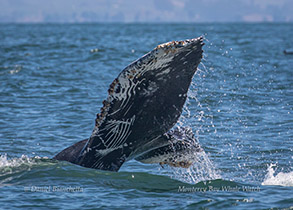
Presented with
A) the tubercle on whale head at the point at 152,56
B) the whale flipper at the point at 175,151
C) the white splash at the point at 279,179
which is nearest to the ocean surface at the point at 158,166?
the white splash at the point at 279,179

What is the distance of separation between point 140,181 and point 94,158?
1.54 m

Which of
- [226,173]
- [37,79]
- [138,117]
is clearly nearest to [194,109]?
[226,173]

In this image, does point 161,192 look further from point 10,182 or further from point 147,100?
point 10,182

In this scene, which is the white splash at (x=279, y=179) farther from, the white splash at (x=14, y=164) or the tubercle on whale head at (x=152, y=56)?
the white splash at (x=14, y=164)

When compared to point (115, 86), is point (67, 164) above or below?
below

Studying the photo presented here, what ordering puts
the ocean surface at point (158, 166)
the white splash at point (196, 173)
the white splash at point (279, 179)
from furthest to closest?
1. the white splash at point (196, 173)
2. the white splash at point (279, 179)
3. the ocean surface at point (158, 166)

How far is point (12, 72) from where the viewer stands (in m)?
23.5

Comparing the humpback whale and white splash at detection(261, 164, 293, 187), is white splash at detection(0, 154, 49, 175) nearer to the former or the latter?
the humpback whale

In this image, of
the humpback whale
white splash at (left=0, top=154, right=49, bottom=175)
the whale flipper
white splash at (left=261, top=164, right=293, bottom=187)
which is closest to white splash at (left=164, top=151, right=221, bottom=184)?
white splash at (left=261, top=164, right=293, bottom=187)

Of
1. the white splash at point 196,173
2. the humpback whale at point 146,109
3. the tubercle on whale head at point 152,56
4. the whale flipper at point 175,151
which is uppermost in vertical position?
the tubercle on whale head at point 152,56

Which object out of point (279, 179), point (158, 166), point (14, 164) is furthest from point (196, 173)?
point (14, 164)

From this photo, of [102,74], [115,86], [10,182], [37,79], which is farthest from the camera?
[102,74]

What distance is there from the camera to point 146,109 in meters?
6.62

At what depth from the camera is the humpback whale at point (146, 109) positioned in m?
6.36
